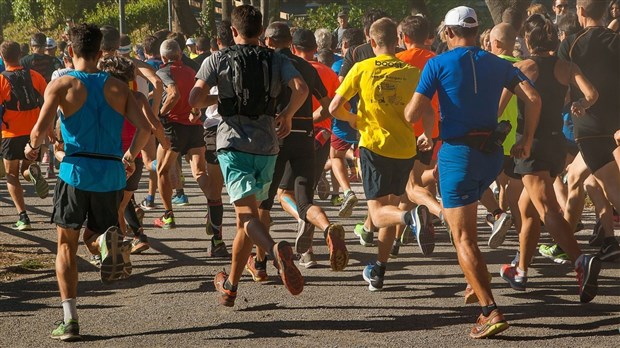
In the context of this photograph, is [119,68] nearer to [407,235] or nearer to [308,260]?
[308,260]

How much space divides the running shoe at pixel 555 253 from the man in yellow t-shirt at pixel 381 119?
6.15ft

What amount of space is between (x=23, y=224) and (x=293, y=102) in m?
5.52

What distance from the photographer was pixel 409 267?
32.8 feet

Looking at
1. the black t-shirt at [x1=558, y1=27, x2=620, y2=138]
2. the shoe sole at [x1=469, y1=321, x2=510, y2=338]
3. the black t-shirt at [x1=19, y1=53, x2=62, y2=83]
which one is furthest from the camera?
the black t-shirt at [x1=19, y1=53, x2=62, y2=83]

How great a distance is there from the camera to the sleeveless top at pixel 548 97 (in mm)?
9117

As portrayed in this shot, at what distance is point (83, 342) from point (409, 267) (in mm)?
3473

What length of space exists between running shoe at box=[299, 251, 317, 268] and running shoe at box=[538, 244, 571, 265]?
2.06 metres

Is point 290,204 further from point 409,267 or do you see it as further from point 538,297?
point 538,297

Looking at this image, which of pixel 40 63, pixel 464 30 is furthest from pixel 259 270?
pixel 40 63

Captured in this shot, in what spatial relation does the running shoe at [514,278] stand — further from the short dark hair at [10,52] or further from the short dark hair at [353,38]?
the short dark hair at [10,52]

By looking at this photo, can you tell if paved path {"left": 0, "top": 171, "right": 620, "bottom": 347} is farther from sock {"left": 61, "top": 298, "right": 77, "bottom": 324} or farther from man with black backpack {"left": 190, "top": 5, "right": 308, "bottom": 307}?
man with black backpack {"left": 190, "top": 5, "right": 308, "bottom": 307}

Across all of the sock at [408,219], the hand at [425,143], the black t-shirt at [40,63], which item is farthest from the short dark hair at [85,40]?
the black t-shirt at [40,63]

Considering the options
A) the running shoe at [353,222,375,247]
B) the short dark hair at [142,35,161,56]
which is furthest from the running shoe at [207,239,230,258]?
the short dark hair at [142,35,161,56]

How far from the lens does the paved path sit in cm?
743
